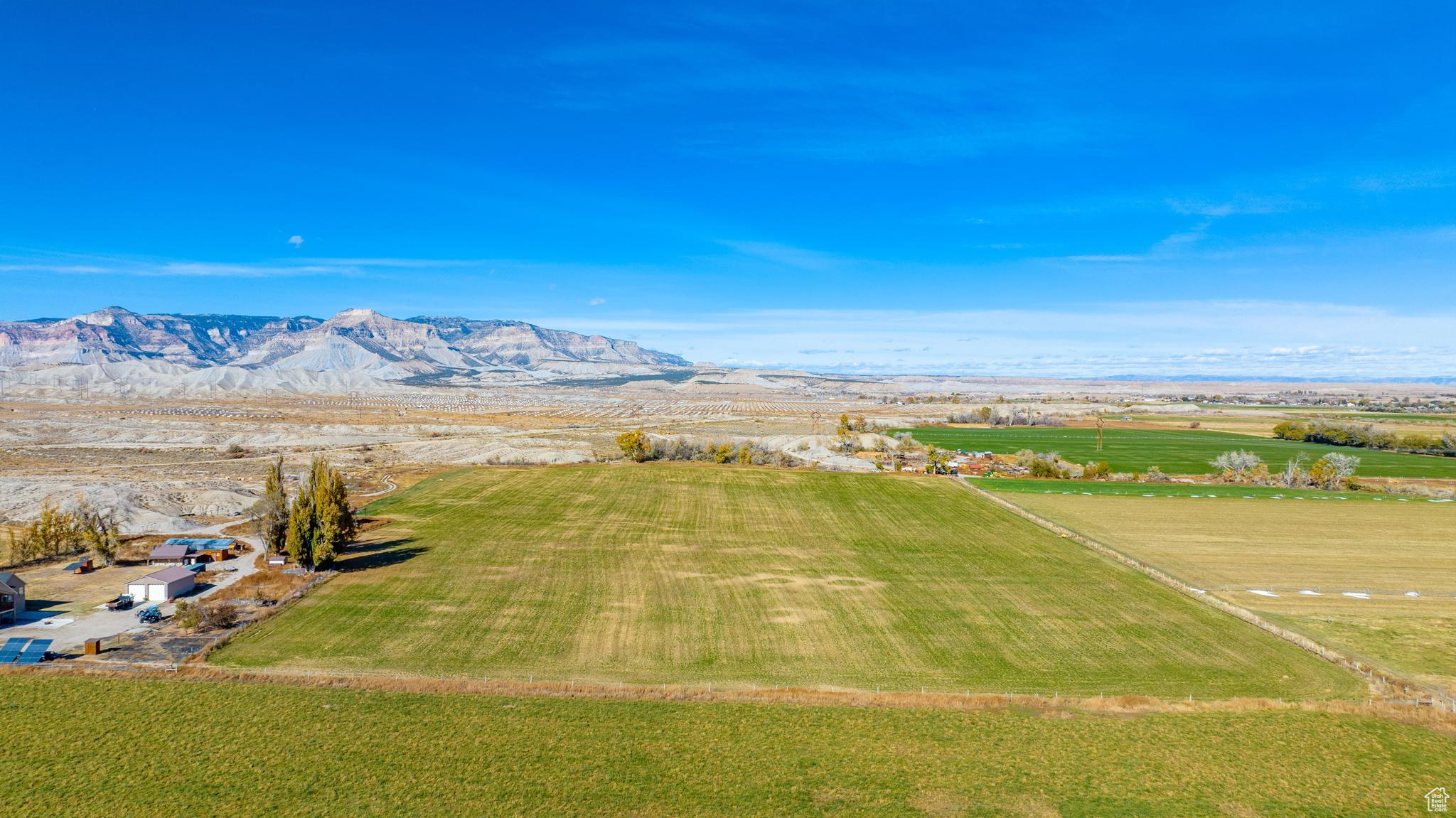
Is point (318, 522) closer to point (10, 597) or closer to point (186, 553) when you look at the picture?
point (186, 553)

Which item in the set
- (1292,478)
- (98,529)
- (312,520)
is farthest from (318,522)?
(1292,478)

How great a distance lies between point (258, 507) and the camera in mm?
51406

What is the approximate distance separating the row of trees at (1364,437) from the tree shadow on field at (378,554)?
13857 cm

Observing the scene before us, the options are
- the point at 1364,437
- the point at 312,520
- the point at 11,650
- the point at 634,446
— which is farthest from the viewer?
the point at 1364,437

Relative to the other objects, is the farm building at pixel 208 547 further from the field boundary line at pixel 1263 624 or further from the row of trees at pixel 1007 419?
the row of trees at pixel 1007 419

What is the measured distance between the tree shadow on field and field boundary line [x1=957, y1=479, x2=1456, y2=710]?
46130 mm

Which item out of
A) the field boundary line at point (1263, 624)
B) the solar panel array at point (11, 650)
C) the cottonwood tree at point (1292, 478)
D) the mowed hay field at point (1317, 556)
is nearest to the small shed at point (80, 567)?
the solar panel array at point (11, 650)

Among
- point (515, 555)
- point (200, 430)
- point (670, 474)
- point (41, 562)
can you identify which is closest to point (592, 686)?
point (515, 555)

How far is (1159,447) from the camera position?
11119cm

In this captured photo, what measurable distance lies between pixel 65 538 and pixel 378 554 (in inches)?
869

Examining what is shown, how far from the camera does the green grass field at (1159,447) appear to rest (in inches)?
3487

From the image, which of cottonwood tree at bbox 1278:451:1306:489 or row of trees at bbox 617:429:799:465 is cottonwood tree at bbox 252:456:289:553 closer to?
row of trees at bbox 617:429:799:465

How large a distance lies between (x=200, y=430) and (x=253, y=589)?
10790cm

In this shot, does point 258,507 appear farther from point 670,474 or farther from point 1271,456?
point 1271,456
